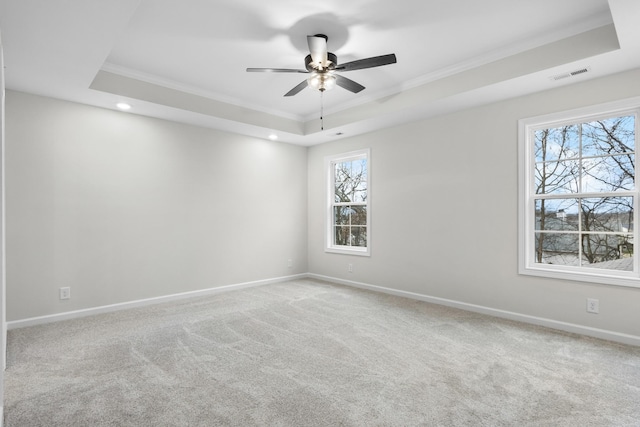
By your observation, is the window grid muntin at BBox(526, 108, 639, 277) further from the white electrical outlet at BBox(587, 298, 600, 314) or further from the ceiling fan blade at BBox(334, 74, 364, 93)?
the ceiling fan blade at BBox(334, 74, 364, 93)

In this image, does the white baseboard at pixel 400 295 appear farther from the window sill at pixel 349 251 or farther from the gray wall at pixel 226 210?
the window sill at pixel 349 251

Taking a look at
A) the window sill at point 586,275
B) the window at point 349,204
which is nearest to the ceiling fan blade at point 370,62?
the window at point 349,204

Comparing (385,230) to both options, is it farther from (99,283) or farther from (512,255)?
(99,283)

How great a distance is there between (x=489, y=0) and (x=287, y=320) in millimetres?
3425

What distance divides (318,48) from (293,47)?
0.37 meters

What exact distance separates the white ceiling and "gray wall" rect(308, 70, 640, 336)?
0.24m

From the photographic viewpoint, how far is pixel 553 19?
2.81m

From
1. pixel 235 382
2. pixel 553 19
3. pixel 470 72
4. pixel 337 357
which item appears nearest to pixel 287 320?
pixel 337 357

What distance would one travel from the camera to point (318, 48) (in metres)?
3.01

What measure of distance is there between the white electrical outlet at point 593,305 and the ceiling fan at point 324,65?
2891 millimetres

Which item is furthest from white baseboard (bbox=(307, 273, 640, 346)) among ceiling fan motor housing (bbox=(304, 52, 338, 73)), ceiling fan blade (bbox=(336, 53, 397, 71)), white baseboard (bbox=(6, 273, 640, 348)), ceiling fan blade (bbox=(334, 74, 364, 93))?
ceiling fan motor housing (bbox=(304, 52, 338, 73))

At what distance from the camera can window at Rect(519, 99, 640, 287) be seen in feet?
10.6

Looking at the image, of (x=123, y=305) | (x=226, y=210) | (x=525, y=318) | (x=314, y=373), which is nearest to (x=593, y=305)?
(x=525, y=318)

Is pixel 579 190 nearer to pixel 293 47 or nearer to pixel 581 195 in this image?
pixel 581 195
